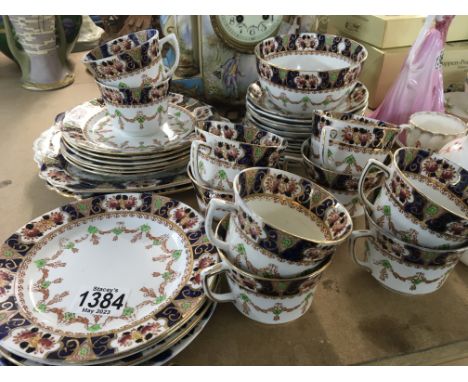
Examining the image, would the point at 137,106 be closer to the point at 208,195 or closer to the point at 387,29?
the point at 208,195

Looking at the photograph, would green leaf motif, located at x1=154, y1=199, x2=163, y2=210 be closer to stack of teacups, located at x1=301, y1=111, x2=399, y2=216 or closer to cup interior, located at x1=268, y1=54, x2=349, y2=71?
stack of teacups, located at x1=301, y1=111, x2=399, y2=216

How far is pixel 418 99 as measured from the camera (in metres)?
0.80

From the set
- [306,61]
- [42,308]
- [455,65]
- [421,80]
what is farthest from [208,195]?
[455,65]

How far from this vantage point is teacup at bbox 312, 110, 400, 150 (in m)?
0.57

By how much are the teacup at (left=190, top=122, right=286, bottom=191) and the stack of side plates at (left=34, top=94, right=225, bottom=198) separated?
0.10 meters

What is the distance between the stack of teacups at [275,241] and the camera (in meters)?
0.42

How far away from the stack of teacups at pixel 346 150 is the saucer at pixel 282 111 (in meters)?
0.08

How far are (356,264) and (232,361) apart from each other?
0.22 metres

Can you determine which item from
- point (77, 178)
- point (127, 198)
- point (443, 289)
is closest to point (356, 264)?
point (443, 289)

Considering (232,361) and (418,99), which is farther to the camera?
(418,99)

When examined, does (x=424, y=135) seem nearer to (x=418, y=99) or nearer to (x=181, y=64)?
(x=418, y=99)

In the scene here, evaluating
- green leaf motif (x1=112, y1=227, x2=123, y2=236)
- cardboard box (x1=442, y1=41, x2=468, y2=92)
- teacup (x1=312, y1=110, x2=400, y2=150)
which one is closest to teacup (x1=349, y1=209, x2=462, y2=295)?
teacup (x1=312, y1=110, x2=400, y2=150)

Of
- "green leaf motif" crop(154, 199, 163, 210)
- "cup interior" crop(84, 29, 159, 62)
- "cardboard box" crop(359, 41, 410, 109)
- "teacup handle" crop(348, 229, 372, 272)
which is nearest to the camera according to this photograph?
"teacup handle" crop(348, 229, 372, 272)

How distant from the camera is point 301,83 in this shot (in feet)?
2.12
